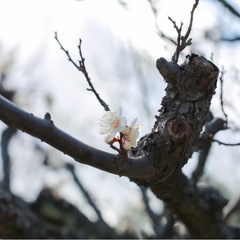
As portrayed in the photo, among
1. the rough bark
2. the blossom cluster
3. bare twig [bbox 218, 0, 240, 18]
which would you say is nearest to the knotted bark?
the rough bark

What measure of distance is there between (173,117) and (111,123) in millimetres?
247

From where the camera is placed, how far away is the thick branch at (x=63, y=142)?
1.69 meters

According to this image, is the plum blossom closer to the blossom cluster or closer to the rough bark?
the blossom cluster

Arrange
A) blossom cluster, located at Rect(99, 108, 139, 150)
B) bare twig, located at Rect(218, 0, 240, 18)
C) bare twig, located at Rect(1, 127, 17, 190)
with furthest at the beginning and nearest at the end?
bare twig, located at Rect(1, 127, 17, 190), bare twig, located at Rect(218, 0, 240, 18), blossom cluster, located at Rect(99, 108, 139, 150)

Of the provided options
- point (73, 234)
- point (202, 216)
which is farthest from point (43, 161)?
point (202, 216)

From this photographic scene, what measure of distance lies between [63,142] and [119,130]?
233 mm

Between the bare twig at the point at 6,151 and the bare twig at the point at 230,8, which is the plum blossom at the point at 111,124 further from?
the bare twig at the point at 6,151

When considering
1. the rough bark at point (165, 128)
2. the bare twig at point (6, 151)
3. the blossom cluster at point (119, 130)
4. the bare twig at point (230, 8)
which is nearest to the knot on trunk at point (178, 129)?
the rough bark at point (165, 128)

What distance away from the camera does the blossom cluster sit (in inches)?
74.0

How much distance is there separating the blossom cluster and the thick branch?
0.23 feet

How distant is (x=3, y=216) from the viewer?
11.4 ft

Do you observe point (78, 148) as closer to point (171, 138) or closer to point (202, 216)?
point (171, 138)

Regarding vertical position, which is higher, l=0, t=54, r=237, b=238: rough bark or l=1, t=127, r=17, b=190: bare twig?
l=1, t=127, r=17, b=190: bare twig

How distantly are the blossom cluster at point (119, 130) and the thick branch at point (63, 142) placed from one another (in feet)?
0.23
